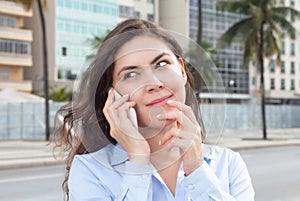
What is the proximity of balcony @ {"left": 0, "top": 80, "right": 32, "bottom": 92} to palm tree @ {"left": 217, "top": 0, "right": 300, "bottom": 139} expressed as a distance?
2226 centimetres

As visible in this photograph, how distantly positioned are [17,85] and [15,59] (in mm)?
2785

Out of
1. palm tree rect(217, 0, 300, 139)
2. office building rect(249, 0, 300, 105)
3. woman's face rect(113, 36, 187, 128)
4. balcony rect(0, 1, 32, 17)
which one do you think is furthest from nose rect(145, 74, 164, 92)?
office building rect(249, 0, 300, 105)

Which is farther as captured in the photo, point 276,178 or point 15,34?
point 15,34

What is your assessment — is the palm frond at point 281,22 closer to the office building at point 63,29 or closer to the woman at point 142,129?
the office building at point 63,29

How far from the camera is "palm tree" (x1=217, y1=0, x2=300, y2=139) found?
32.2 meters

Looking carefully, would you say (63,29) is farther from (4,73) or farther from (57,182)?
(57,182)

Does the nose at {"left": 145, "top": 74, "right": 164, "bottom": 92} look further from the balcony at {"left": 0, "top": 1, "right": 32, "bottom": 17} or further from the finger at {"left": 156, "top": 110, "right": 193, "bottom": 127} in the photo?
the balcony at {"left": 0, "top": 1, "right": 32, "bottom": 17}

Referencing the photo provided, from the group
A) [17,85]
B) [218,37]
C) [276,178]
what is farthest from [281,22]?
[218,37]

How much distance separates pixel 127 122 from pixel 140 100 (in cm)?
7

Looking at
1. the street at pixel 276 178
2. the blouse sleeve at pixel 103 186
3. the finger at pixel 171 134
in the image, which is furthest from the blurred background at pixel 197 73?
Result: the blouse sleeve at pixel 103 186

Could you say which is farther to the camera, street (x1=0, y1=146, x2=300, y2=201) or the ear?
street (x1=0, y1=146, x2=300, y2=201)

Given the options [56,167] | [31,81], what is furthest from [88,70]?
[31,81]

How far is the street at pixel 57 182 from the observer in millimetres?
9516

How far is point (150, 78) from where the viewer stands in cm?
139
